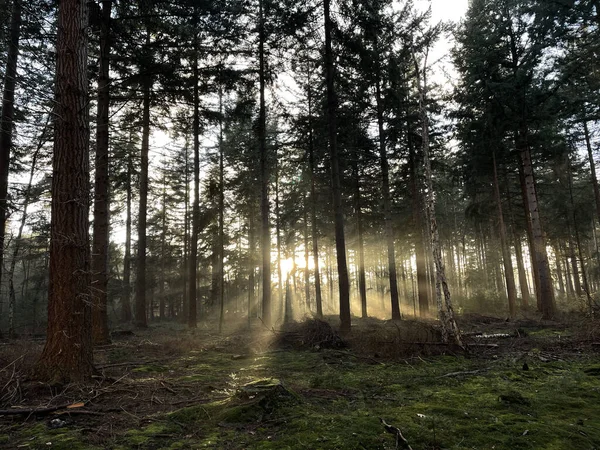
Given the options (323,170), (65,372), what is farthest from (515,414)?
(323,170)

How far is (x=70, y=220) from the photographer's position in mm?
5520

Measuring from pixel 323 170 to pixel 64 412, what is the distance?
19.6m

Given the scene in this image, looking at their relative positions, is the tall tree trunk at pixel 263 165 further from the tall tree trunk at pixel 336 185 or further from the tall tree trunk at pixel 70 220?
Answer: the tall tree trunk at pixel 70 220

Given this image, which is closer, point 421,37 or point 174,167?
point 421,37

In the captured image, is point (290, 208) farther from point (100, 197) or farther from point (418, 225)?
point (100, 197)

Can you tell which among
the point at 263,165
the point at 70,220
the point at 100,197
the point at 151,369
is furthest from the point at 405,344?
the point at 263,165

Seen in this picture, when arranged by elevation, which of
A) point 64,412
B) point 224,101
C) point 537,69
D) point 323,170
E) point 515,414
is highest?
point 224,101

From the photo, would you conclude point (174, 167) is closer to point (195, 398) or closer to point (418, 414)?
point (195, 398)

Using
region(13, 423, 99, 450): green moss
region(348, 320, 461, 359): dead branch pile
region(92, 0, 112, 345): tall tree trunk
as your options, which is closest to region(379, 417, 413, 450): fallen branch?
region(13, 423, 99, 450): green moss

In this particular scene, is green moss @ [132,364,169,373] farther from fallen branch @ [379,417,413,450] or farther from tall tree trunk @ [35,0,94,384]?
fallen branch @ [379,417,413,450]

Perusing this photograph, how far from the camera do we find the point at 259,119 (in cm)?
1706

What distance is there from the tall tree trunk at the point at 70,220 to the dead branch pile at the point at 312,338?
6.89m

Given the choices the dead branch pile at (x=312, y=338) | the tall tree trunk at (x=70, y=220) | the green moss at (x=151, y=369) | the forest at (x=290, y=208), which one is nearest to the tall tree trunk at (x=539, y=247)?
the forest at (x=290, y=208)

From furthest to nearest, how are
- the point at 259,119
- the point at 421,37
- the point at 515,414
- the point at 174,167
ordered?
the point at 174,167
the point at 259,119
the point at 421,37
the point at 515,414
